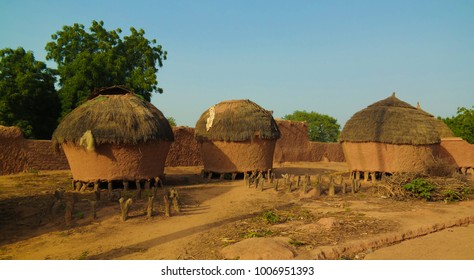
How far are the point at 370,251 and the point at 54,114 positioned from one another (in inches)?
673

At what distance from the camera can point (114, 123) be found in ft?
31.1

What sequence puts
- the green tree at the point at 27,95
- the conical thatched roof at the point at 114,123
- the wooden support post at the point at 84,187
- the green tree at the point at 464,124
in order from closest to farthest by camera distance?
1. the conical thatched roof at the point at 114,123
2. the wooden support post at the point at 84,187
3. the green tree at the point at 27,95
4. the green tree at the point at 464,124

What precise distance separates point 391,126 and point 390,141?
0.59 m

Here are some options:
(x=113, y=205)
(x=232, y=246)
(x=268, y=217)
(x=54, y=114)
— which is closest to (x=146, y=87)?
(x=54, y=114)

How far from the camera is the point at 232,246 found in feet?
15.7

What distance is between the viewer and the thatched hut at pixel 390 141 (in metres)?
11.9

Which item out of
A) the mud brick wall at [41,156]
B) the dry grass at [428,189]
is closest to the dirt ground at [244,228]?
the dry grass at [428,189]

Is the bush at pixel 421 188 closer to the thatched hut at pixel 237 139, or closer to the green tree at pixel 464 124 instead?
the thatched hut at pixel 237 139

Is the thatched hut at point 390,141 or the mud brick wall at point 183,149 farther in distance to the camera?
the mud brick wall at point 183,149

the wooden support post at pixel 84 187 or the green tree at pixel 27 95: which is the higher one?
the green tree at pixel 27 95

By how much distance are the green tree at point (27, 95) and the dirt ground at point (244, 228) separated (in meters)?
8.40

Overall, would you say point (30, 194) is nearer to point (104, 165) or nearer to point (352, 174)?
point (104, 165)

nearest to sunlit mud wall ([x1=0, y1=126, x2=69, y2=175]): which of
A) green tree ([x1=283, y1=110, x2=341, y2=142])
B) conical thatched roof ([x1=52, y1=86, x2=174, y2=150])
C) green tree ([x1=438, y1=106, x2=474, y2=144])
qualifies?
conical thatched roof ([x1=52, y1=86, x2=174, y2=150])

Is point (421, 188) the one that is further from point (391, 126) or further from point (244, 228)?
point (244, 228)
